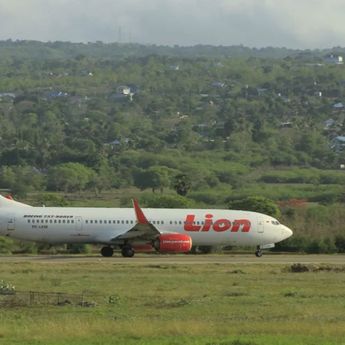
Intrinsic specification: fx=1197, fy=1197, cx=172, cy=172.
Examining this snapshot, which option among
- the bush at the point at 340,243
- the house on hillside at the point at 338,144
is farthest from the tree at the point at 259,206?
the house on hillside at the point at 338,144

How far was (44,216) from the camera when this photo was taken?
2411 inches

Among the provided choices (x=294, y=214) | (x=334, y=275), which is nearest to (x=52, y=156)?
(x=294, y=214)

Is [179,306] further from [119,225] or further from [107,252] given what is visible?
[107,252]

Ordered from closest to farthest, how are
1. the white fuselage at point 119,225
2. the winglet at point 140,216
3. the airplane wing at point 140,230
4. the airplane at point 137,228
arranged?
1. the winglet at point 140,216
2. the airplane wing at point 140,230
3. the airplane at point 137,228
4. the white fuselage at point 119,225

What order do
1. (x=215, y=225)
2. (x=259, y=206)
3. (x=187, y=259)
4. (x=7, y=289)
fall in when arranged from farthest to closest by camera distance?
(x=259, y=206) → (x=215, y=225) → (x=187, y=259) → (x=7, y=289)

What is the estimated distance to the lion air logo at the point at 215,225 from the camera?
6269 centimetres

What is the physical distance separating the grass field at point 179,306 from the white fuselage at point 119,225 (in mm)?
7277

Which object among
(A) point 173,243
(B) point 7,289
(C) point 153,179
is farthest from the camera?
(C) point 153,179

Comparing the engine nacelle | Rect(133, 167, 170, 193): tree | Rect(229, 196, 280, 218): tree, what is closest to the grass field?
the engine nacelle

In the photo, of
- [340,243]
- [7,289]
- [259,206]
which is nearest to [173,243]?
[340,243]

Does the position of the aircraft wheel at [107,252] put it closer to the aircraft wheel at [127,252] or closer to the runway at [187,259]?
the runway at [187,259]

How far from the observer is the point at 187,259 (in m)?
59.4

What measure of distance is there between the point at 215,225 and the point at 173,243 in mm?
3297

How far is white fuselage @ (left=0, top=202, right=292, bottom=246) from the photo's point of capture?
6100cm
